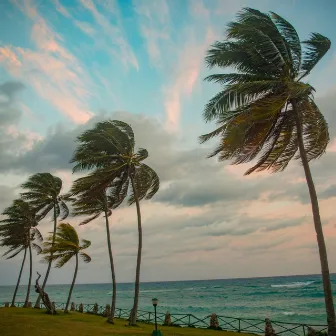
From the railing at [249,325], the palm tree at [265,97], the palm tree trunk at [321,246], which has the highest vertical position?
the palm tree at [265,97]

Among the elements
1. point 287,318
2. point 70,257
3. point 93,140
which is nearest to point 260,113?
point 93,140

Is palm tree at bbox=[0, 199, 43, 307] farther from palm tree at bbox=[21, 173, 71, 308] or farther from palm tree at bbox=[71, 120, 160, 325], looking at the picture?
palm tree at bbox=[71, 120, 160, 325]

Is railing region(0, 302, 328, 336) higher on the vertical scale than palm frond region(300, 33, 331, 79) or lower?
lower

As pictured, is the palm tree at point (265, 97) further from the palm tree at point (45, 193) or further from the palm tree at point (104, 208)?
the palm tree at point (45, 193)

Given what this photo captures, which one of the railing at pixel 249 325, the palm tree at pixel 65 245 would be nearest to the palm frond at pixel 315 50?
the railing at pixel 249 325

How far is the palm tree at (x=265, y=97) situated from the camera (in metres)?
13.2

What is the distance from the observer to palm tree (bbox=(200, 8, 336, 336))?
43.2 feet

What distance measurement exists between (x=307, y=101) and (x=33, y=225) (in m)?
34.1

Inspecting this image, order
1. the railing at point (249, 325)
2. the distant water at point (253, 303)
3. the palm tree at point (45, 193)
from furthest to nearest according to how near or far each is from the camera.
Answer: the distant water at point (253, 303)
the palm tree at point (45, 193)
the railing at point (249, 325)

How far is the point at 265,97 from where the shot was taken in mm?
14180

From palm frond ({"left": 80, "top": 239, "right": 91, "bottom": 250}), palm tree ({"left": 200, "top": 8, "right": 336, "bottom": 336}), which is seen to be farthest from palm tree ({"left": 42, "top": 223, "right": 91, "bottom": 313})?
palm tree ({"left": 200, "top": 8, "right": 336, "bottom": 336})

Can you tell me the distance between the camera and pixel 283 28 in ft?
45.6

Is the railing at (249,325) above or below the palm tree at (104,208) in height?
below

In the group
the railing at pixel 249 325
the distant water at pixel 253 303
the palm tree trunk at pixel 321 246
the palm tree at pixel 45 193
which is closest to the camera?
the palm tree trunk at pixel 321 246
